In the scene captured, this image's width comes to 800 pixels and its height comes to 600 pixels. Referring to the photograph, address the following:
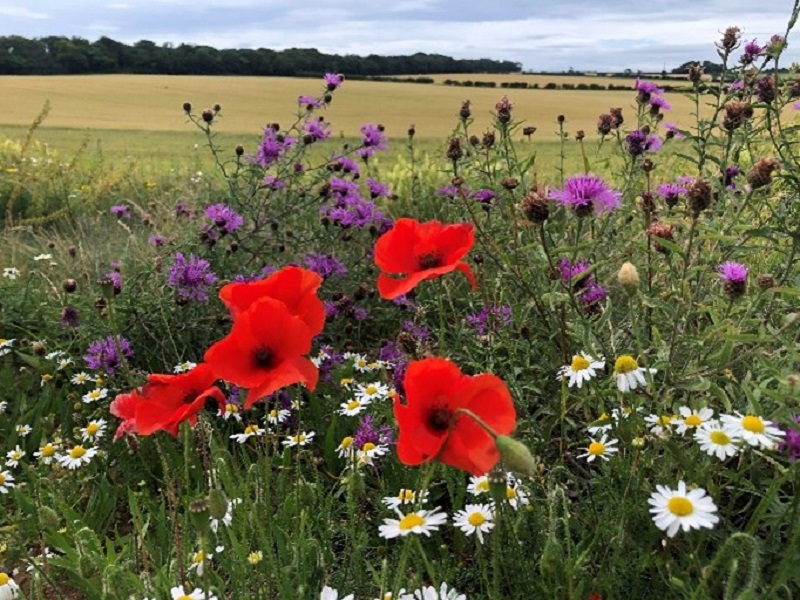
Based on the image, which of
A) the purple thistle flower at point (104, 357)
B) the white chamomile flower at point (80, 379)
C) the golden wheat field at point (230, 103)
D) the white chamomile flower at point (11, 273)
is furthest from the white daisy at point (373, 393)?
the golden wheat field at point (230, 103)

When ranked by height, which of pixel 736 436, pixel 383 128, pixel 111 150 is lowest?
pixel 111 150

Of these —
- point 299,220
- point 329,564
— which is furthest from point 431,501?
point 299,220

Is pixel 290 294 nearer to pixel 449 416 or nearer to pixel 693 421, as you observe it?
pixel 449 416

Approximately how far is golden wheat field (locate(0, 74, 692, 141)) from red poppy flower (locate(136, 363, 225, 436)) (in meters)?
11.1

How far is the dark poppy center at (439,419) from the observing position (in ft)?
3.19

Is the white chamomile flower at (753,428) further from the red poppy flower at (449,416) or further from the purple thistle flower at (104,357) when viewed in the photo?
the purple thistle flower at (104,357)

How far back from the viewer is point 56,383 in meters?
2.92

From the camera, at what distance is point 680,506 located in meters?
1.07

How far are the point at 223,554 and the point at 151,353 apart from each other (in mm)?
1349

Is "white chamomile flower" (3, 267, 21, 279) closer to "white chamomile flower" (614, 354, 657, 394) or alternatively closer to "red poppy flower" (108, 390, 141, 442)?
"red poppy flower" (108, 390, 141, 442)

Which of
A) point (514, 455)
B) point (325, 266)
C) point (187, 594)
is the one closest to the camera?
point (514, 455)

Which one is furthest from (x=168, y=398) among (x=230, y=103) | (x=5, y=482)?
(x=230, y=103)

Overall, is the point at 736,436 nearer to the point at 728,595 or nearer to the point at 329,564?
the point at 728,595

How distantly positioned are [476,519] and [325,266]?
177 centimetres
